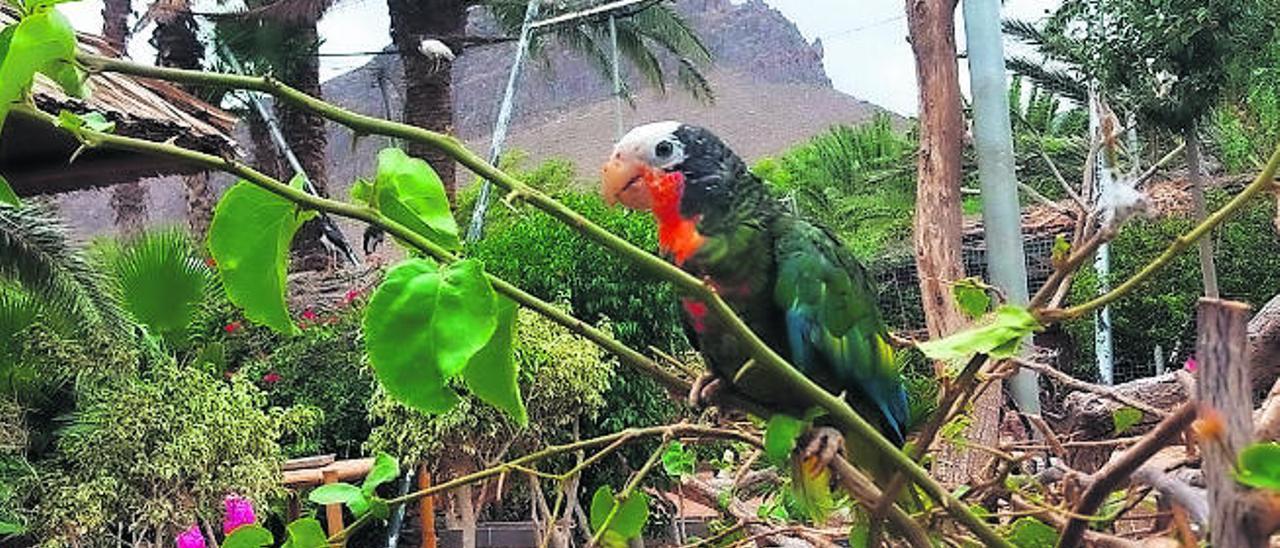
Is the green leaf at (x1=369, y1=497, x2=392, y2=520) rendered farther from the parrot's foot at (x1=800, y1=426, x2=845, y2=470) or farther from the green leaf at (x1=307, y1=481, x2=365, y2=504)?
the parrot's foot at (x1=800, y1=426, x2=845, y2=470)

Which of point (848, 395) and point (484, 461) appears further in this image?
point (484, 461)

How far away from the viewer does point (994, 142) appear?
234 cm

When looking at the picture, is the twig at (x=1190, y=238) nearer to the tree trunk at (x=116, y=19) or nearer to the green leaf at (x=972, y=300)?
the green leaf at (x=972, y=300)

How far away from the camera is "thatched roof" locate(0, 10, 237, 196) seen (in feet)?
7.04

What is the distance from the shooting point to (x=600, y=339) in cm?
31

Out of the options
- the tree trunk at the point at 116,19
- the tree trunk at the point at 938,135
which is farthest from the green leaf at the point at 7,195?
the tree trunk at the point at 116,19

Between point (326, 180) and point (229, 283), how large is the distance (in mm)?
6997

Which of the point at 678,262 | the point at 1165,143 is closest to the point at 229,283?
the point at 678,262

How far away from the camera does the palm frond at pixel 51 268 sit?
8.57 feet

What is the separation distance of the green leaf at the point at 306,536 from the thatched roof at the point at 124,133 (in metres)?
1.69

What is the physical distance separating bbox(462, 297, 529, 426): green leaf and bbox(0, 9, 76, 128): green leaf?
106 millimetres

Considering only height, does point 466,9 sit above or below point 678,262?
above

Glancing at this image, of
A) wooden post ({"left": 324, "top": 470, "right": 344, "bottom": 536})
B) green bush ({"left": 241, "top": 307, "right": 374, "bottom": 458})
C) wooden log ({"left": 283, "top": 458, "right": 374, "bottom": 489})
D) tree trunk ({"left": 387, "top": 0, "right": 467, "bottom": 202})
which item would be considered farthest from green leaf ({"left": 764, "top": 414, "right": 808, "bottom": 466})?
tree trunk ({"left": 387, "top": 0, "right": 467, "bottom": 202})

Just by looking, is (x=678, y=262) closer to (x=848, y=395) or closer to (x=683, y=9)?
(x=848, y=395)
